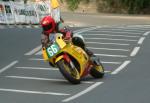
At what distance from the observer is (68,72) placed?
532 inches

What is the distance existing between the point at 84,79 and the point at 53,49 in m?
1.24

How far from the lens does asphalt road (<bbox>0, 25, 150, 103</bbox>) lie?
12.0 meters

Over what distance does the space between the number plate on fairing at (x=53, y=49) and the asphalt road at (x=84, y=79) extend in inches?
27.0

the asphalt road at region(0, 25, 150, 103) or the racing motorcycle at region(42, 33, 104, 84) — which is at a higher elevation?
the racing motorcycle at region(42, 33, 104, 84)

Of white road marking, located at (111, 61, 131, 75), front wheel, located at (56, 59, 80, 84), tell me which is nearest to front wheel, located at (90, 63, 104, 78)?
front wheel, located at (56, 59, 80, 84)

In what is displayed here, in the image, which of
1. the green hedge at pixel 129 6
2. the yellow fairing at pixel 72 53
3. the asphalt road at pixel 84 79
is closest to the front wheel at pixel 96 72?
the asphalt road at pixel 84 79

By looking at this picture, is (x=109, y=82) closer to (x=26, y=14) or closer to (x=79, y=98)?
(x=79, y=98)

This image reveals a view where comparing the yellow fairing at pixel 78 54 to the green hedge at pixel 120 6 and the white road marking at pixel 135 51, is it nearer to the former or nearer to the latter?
the white road marking at pixel 135 51

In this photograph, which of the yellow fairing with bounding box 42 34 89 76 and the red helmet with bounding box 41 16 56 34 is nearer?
the yellow fairing with bounding box 42 34 89 76

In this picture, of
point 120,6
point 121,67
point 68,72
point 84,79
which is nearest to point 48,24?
point 68,72

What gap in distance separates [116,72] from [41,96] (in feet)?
12.2

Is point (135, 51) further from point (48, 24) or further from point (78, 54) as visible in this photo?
point (48, 24)

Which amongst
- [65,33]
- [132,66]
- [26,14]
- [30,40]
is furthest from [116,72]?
[26,14]

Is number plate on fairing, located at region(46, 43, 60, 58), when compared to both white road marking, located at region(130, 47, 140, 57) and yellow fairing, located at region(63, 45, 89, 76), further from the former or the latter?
white road marking, located at region(130, 47, 140, 57)
